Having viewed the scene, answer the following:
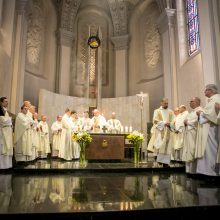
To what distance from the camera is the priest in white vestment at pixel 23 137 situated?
270 inches

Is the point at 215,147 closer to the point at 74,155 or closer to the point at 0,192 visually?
the point at 0,192

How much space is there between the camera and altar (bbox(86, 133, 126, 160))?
8.13 meters

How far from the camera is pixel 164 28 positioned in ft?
40.4

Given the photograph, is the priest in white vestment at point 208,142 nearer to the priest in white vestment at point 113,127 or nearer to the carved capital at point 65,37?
the priest in white vestment at point 113,127

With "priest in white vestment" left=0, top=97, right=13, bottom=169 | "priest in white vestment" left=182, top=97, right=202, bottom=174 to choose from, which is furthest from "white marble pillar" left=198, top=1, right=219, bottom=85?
"priest in white vestment" left=0, top=97, right=13, bottom=169

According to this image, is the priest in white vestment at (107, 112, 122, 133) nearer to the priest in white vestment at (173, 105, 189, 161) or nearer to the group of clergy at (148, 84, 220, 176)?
the priest in white vestment at (173, 105, 189, 161)

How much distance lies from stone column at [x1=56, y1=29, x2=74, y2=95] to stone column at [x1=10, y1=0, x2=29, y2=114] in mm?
3430

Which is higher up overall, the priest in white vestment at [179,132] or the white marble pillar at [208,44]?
the white marble pillar at [208,44]

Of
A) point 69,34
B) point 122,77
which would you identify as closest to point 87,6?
point 69,34

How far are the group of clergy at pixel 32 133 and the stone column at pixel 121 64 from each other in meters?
5.30

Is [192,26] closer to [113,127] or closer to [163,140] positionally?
[113,127]

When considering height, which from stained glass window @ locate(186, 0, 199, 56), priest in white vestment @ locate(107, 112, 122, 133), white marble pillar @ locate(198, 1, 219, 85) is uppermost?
stained glass window @ locate(186, 0, 199, 56)

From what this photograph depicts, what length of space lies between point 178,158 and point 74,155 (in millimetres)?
4004

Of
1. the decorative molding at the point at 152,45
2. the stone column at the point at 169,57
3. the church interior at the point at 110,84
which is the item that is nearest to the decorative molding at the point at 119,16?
the church interior at the point at 110,84
